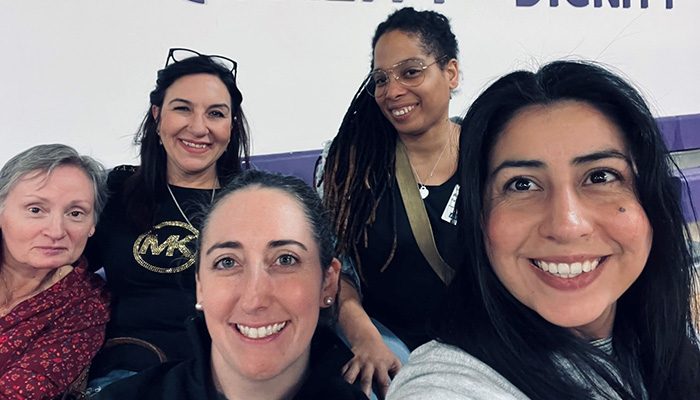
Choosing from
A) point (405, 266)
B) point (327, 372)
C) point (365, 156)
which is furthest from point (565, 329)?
point (365, 156)

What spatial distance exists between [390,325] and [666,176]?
1082mm

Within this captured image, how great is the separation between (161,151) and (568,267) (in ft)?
4.65

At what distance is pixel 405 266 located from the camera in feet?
5.97

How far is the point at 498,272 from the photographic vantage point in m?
0.93

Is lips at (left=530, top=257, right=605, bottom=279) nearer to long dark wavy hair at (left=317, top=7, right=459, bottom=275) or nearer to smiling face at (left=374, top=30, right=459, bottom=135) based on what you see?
long dark wavy hair at (left=317, top=7, right=459, bottom=275)

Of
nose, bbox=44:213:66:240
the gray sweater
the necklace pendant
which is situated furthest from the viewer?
the necklace pendant

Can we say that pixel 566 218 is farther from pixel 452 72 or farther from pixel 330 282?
pixel 452 72

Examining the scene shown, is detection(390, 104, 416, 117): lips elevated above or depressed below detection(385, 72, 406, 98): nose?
below

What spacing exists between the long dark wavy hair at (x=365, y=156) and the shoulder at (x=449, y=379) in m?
0.91

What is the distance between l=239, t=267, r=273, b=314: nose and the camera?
1.11 m

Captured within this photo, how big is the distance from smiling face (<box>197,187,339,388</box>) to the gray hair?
1.92 ft

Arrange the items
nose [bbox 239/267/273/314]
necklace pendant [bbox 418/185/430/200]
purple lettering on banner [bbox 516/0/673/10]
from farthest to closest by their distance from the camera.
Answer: purple lettering on banner [bbox 516/0/673/10] → necklace pendant [bbox 418/185/430/200] → nose [bbox 239/267/273/314]

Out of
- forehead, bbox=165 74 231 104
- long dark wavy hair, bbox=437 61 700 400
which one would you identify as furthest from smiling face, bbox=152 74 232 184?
long dark wavy hair, bbox=437 61 700 400

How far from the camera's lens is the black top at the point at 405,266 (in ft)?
5.90
